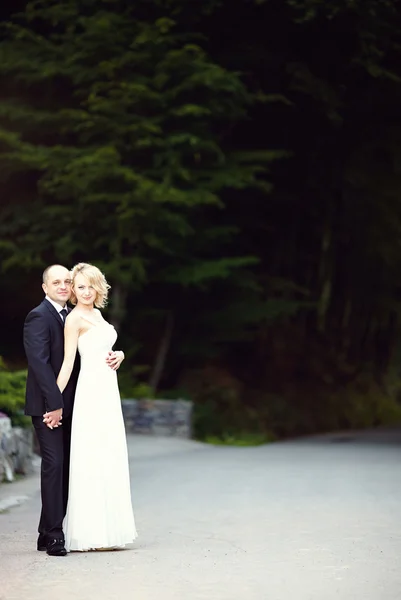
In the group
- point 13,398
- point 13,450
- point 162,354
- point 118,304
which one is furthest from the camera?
point 162,354

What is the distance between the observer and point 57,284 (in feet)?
28.5

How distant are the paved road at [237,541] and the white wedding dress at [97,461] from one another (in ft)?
0.53

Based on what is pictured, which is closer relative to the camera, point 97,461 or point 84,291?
point 97,461

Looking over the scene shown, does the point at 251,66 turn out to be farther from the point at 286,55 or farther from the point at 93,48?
the point at 93,48

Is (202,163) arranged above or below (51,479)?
below

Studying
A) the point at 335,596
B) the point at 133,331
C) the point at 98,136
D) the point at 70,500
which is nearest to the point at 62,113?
the point at 98,136

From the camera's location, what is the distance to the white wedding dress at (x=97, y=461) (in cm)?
833

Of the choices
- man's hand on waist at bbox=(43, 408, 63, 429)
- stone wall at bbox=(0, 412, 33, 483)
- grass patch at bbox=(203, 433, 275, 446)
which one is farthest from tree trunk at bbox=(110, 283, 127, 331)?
man's hand on waist at bbox=(43, 408, 63, 429)

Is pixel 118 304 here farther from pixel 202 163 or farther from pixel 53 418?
pixel 53 418

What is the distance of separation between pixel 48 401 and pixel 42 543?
0.99m

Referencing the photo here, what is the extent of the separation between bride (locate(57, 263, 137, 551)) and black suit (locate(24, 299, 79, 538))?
0.09m

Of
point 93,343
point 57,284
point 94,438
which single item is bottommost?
point 94,438

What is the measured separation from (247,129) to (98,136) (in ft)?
19.3

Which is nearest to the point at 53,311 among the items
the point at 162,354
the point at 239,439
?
the point at 239,439
